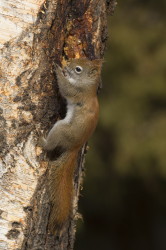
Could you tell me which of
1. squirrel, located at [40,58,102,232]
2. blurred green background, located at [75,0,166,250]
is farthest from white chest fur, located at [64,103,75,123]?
blurred green background, located at [75,0,166,250]

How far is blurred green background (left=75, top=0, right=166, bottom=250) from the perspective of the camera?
19.2ft

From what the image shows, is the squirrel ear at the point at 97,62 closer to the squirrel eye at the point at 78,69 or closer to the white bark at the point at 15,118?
the squirrel eye at the point at 78,69

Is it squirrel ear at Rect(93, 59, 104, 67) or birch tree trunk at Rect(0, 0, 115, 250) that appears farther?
squirrel ear at Rect(93, 59, 104, 67)

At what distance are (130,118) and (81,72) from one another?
2570 mm

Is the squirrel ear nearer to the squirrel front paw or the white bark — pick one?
the white bark

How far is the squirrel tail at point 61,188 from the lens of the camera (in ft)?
9.54

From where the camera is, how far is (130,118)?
5984 mm

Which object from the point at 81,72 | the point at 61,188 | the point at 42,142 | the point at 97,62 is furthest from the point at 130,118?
the point at 42,142

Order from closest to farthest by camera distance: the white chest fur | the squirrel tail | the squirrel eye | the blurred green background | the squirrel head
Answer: the squirrel tail < the white chest fur < the squirrel head < the squirrel eye < the blurred green background

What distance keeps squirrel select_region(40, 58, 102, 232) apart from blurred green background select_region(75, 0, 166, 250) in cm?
250

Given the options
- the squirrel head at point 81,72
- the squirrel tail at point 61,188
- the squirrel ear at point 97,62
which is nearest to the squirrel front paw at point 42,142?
the squirrel tail at point 61,188

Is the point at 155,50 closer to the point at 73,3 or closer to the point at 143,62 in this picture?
the point at 143,62

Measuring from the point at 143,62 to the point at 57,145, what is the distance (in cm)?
327

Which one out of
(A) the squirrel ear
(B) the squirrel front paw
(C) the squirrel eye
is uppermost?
(C) the squirrel eye
